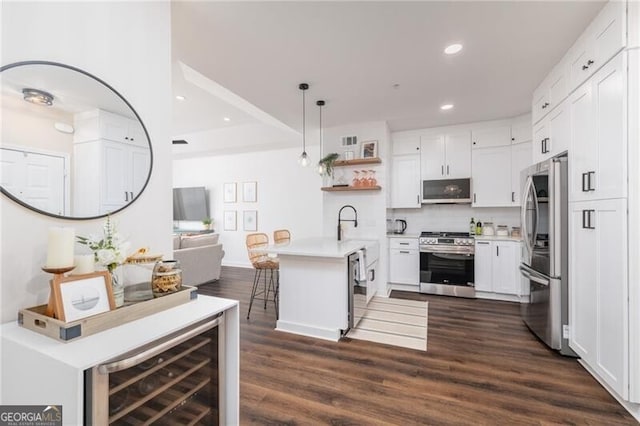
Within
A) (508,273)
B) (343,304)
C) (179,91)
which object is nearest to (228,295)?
(343,304)

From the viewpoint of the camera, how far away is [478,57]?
2.54m

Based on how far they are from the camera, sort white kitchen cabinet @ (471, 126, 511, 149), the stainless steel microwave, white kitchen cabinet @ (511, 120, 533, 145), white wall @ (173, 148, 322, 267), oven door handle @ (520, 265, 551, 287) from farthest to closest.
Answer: white wall @ (173, 148, 322, 267) → the stainless steel microwave → white kitchen cabinet @ (471, 126, 511, 149) → white kitchen cabinet @ (511, 120, 533, 145) → oven door handle @ (520, 265, 551, 287)

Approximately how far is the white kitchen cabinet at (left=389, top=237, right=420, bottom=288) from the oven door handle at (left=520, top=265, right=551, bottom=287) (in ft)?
4.96

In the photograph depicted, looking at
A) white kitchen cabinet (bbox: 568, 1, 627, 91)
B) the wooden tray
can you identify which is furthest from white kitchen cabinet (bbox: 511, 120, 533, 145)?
the wooden tray

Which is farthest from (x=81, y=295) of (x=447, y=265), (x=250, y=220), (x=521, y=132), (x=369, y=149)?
(x=250, y=220)

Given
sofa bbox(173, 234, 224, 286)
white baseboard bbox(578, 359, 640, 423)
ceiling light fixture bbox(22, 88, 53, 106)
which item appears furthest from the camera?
sofa bbox(173, 234, 224, 286)

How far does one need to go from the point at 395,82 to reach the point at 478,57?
810 millimetres

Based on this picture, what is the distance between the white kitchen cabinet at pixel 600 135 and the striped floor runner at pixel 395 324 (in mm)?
1939

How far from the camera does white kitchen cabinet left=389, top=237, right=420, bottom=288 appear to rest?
14.5 ft

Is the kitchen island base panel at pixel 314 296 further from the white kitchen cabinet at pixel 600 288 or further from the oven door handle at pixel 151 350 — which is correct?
the white kitchen cabinet at pixel 600 288

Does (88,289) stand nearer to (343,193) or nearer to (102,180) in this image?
(102,180)

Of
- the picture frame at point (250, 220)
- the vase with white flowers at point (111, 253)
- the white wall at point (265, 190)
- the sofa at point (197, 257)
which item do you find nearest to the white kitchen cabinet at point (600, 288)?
the vase with white flowers at point (111, 253)

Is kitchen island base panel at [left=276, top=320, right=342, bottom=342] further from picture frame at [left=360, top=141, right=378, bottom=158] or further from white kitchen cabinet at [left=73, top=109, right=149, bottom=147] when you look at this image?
picture frame at [left=360, top=141, right=378, bottom=158]

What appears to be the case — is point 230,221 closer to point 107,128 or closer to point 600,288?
point 107,128
